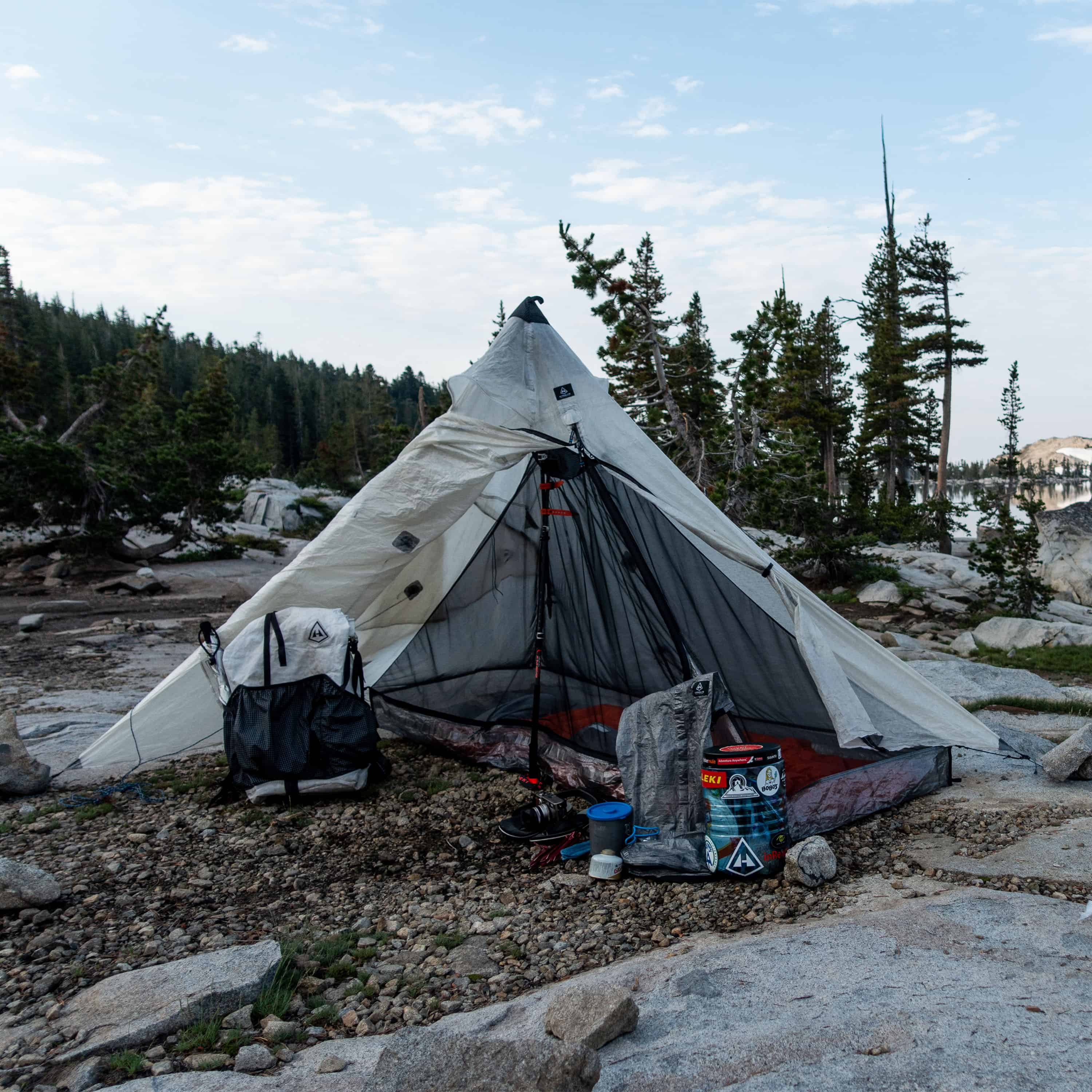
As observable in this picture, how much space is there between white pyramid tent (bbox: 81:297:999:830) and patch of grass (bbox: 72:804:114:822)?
465 mm

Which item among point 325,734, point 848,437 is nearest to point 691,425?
point 325,734

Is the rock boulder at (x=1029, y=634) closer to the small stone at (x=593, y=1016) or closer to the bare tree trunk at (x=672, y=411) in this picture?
the bare tree trunk at (x=672, y=411)

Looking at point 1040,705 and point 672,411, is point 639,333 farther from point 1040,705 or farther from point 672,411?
point 1040,705

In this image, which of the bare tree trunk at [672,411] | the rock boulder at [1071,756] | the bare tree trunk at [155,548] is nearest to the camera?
the rock boulder at [1071,756]

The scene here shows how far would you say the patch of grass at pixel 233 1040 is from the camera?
2.57 m

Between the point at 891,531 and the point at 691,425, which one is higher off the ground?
the point at 691,425

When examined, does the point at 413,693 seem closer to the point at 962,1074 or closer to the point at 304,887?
the point at 304,887

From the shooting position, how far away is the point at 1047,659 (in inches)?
416

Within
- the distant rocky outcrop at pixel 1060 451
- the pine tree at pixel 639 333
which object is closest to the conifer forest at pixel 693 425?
the pine tree at pixel 639 333

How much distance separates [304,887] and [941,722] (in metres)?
3.65

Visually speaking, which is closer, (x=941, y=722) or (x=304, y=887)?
(x=304, y=887)

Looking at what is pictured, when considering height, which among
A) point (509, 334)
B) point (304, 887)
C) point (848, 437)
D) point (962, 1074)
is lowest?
point (304, 887)

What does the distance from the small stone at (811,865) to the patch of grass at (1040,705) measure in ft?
13.2

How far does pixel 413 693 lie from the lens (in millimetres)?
6523
